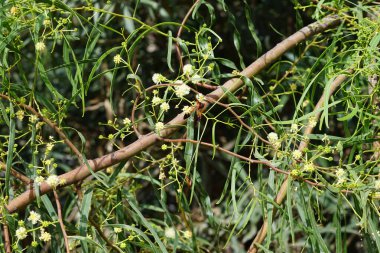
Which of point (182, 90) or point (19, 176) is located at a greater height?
point (182, 90)

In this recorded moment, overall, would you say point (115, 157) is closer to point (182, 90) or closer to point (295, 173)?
point (182, 90)

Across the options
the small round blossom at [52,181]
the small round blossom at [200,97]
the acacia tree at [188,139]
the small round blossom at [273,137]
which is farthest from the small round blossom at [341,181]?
the small round blossom at [52,181]

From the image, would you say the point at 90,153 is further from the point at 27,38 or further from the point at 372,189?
the point at 372,189

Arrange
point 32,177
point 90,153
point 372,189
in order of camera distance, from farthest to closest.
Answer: point 90,153, point 32,177, point 372,189

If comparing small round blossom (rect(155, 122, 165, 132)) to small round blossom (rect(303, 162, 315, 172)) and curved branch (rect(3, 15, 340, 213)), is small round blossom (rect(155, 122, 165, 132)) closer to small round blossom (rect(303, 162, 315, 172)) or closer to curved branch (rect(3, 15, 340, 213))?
curved branch (rect(3, 15, 340, 213))

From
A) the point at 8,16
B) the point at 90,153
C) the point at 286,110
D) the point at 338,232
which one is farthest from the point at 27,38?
the point at 338,232

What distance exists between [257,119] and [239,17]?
3.03 ft

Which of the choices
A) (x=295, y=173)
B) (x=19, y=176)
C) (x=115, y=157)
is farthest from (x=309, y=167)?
(x=19, y=176)

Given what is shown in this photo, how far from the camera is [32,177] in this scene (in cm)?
108

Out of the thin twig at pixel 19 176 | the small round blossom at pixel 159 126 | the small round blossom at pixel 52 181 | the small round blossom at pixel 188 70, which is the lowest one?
the thin twig at pixel 19 176

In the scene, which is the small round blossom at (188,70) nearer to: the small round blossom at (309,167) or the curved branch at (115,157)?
the curved branch at (115,157)

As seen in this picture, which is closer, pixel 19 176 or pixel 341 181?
pixel 341 181

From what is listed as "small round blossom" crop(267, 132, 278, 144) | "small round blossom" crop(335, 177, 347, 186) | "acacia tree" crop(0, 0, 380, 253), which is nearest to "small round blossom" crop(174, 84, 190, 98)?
"acacia tree" crop(0, 0, 380, 253)

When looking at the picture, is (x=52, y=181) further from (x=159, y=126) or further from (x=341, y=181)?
(x=341, y=181)
